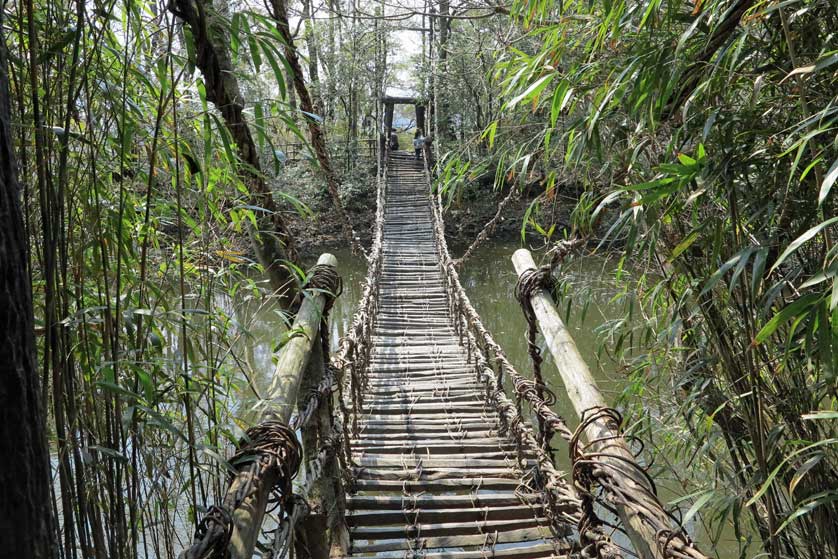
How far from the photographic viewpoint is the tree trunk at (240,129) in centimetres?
99

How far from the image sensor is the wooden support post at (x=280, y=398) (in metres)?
0.87

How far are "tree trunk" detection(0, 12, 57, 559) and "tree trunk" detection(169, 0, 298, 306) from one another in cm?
62

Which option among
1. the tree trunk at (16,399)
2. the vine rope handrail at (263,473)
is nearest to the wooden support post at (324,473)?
the vine rope handrail at (263,473)

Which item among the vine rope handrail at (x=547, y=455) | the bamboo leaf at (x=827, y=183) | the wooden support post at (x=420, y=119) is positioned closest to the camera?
the bamboo leaf at (x=827, y=183)

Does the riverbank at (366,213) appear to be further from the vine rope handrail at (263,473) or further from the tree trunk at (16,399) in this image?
the tree trunk at (16,399)

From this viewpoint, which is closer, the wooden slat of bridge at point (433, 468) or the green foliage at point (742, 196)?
the green foliage at point (742, 196)

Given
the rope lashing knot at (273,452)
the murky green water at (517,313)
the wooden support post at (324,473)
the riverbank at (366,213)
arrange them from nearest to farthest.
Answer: the rope lashing knot at (273,452) → the wooden support post at (324,473) → the murky green water at (517,313) → the riverbank at (366,213)

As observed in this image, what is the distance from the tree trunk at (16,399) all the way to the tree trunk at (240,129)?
617 mm

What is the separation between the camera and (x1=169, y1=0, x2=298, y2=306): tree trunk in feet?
3.24

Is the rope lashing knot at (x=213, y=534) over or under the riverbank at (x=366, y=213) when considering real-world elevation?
over

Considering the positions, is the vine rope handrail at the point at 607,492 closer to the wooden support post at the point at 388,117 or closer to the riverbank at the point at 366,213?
the riverbank at the point at 366,213

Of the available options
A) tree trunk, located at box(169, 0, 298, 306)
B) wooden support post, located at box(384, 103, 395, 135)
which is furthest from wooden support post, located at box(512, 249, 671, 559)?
wooden support post, located at box(384, 103, 395, 135)

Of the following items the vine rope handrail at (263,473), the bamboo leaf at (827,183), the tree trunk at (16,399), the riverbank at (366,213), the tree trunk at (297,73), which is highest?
the tree trunk at (297,73)

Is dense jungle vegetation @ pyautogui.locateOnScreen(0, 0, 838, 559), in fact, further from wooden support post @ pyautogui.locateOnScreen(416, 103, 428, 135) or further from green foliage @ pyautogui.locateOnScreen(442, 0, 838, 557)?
wooden support post @ pyautogui.locateOnScreen(416, 103, 428, 135)
